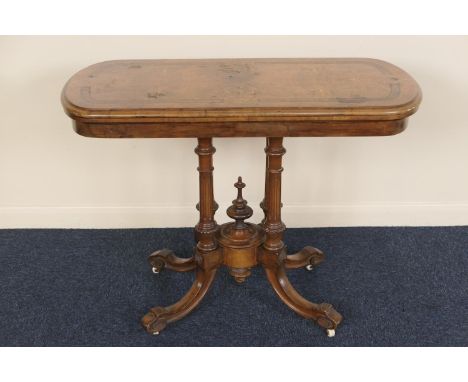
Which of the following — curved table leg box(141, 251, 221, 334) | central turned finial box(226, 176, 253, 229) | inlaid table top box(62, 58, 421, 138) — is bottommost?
curved table leg box(141, 251, 221, 334)

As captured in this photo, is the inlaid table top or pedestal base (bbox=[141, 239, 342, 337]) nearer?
the inlaid table top

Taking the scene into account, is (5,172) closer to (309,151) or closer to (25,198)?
(25,198)

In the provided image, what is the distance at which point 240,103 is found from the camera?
5.76 ft

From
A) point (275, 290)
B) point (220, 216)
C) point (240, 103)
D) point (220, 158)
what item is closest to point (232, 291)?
point (275, 290)

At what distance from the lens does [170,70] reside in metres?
2.06

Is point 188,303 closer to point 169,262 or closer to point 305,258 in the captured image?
point 169,262

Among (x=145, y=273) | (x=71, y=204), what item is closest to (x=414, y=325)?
(x=145, y=273)

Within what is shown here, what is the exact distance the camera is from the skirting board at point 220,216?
281 cm

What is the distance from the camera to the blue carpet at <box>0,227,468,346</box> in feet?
7.29

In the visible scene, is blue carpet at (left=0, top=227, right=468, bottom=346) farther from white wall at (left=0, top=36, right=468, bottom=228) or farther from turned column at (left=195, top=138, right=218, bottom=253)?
turned column at (left=195, top=138, right=218, bottom=253)

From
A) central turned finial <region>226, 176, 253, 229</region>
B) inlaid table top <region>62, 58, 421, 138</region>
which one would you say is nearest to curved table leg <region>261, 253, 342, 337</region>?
central turned finial <region>226, 176, 253, 229</region>

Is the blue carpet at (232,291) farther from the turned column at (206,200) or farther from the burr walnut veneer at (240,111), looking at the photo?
the turned column at (206,200)

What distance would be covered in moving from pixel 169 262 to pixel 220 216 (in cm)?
46

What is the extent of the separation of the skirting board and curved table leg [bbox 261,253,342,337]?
0.59 meters
